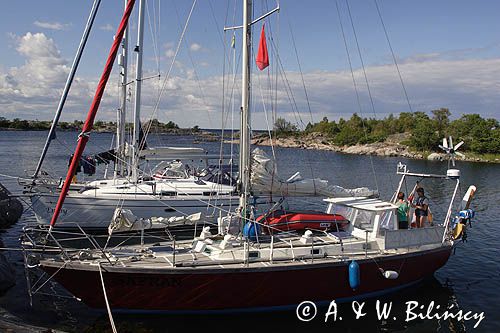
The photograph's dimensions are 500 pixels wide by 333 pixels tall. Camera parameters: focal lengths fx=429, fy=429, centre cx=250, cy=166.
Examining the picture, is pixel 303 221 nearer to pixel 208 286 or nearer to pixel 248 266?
pixel 248 266

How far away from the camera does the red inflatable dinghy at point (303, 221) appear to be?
14562 mm

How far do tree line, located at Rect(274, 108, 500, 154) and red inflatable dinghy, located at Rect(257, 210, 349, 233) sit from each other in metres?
50.6

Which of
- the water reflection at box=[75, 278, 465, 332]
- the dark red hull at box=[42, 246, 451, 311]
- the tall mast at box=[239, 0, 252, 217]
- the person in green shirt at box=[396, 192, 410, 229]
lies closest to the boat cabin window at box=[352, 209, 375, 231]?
the person in green shirt at box=[396, 192, 410, 229]

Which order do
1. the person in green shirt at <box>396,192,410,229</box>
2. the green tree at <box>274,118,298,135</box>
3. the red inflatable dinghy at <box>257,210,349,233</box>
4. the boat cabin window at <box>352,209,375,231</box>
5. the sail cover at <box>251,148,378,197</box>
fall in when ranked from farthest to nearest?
1. the green tree at <box>274,118,298,135</box>
2. the sail cover at <box>251,148,378,197</box>
3. the boat cabin window at <box>352,209,375,231</box>
4. the person in green shirt at <box>396,192,410,229</box>
5. the red inflatable dinghy at <box>257,210,349,233</box>

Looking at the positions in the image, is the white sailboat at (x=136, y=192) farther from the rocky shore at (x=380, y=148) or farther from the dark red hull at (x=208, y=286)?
the rocky shore at (x=380, y=148)

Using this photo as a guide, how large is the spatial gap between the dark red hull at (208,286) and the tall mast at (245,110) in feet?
7.98

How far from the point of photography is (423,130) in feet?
306

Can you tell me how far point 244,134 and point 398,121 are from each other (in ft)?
380

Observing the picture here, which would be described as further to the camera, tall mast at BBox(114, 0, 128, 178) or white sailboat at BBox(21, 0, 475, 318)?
tall mast at BBox(114, 0, 128, 178)

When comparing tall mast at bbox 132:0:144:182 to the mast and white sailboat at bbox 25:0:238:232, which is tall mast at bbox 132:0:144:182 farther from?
the mast

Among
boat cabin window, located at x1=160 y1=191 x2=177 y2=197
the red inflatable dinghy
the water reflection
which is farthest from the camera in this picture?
boat cabin window, located at x1=160 y1=191 x2=177 y2=197

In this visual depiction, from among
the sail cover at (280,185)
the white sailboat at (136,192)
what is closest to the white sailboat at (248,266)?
the sail cover at (280,185)

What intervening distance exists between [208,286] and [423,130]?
9111cm

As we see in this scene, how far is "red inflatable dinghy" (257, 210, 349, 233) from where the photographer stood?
1456 cm
